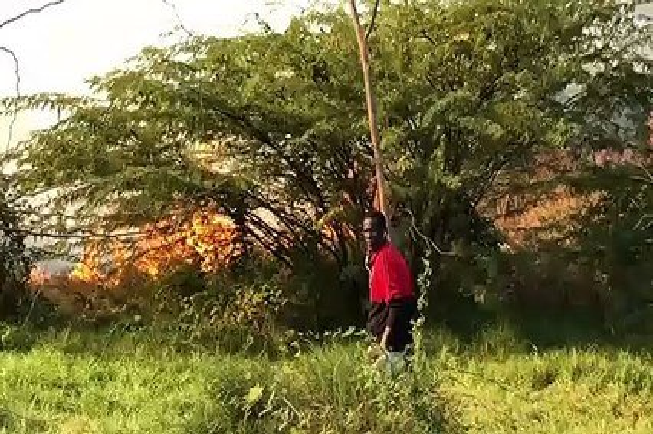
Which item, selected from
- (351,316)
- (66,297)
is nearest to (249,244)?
(351,316)

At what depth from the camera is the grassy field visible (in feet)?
20.0

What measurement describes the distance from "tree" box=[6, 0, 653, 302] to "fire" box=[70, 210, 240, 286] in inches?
12.1

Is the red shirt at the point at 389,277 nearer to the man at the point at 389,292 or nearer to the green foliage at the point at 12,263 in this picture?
the man at the point at 389,292

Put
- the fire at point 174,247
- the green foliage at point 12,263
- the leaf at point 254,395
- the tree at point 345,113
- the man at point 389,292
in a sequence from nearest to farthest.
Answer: the leaf at point 254,395 → the man at point 389,292 → the tree at point 345,113 → the fire at point 174,247 → the green foliage at point 12,263

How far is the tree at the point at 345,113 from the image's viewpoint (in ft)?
32.6

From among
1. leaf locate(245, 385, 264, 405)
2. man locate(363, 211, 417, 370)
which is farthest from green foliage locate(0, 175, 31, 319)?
man locate(363, 211, 417, 370)

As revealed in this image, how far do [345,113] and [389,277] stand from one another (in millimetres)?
3683

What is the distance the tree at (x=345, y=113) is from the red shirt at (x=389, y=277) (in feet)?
10.3

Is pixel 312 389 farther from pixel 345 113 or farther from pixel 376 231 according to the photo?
pixel 345 113

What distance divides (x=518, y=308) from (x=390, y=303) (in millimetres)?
4503

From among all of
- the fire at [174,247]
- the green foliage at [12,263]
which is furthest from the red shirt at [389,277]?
the green foliage at [12,263]

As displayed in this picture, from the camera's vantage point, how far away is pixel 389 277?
6.49 m

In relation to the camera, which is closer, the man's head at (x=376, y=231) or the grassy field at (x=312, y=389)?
the grassy field at (x=312, y=389)

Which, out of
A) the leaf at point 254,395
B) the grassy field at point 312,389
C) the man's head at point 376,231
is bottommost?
the grassy field at point 312,389
